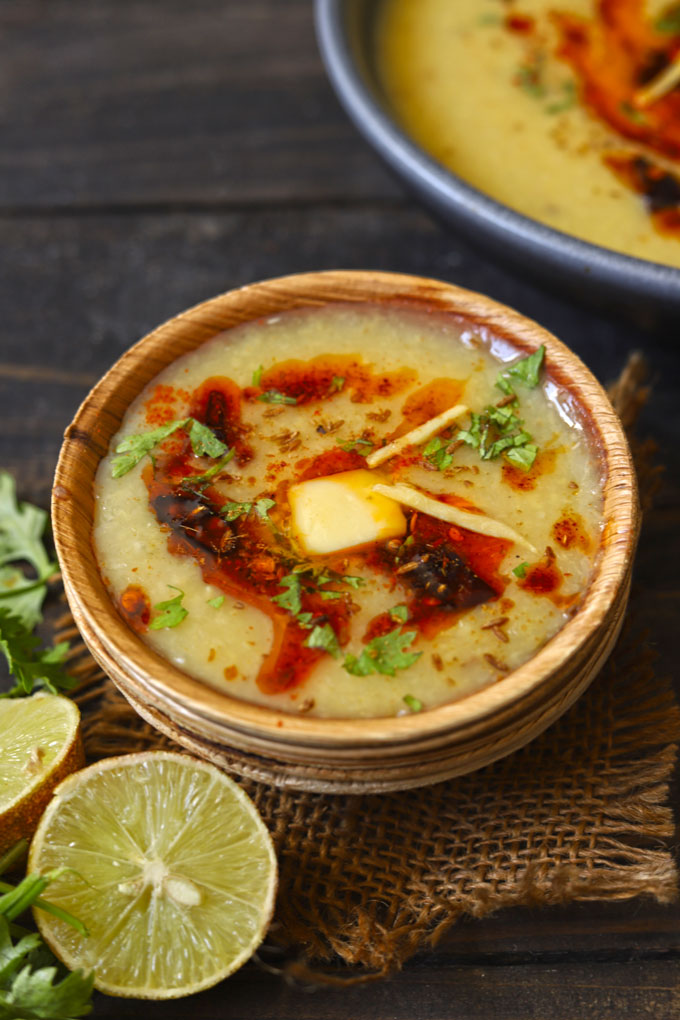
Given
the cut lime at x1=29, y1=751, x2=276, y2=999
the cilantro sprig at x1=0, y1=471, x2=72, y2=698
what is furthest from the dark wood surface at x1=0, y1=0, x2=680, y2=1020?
the cut lime at x1=29, y1=751, x2=276, y2=999

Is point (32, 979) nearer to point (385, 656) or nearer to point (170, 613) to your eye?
point (170, 613)

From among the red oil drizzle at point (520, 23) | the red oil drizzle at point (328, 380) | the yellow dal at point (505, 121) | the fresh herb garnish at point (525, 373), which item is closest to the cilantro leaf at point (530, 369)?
the fresh herb garnish at point (525, 373)

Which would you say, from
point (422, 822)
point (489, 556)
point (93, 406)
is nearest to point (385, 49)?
point (93, 406)

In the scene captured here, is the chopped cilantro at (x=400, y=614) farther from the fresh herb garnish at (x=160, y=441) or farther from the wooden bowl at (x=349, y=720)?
the fresh herb garnish at (x=160, y=441)

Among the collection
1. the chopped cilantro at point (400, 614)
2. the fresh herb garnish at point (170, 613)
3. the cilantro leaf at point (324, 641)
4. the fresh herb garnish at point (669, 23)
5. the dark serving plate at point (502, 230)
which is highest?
the fresh herb garnish at point (669, 23)

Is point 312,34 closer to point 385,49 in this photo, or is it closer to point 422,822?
point 385,49
